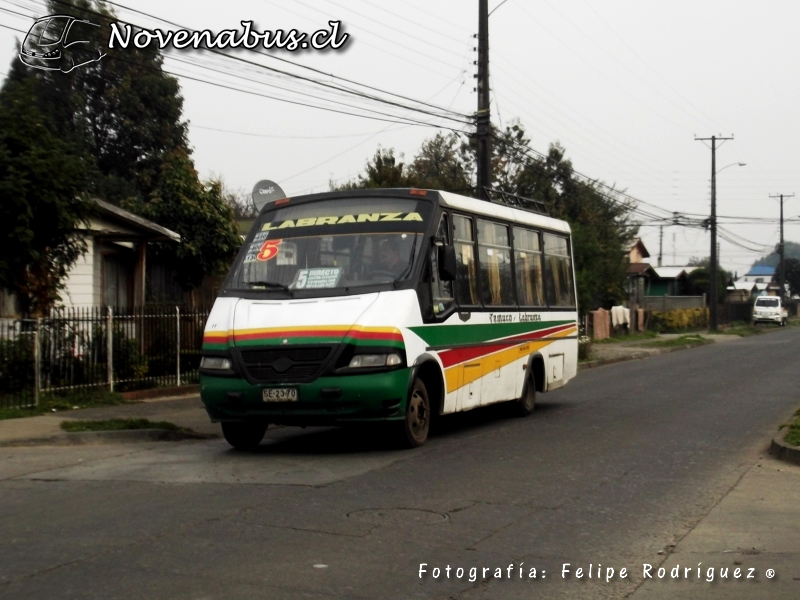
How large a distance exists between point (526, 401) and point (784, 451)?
15.3ft

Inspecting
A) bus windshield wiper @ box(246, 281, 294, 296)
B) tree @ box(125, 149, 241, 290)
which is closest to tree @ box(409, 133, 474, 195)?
tree @ box(125, 149, 241, 290)

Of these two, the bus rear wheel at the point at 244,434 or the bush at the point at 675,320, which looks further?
the bush at the point at 675,320

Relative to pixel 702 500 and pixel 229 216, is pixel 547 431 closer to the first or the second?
pixel 702 500

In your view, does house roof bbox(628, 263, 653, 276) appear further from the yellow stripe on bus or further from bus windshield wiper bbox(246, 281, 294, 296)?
bus windshield wiper bbox(246, 281, 294, 296)

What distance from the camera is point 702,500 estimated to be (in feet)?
28.7

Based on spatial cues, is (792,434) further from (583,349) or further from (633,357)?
(633,357)

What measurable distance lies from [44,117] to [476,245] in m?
7.24

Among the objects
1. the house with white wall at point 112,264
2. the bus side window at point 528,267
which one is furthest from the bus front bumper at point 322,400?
the house with white wall at point 112,264

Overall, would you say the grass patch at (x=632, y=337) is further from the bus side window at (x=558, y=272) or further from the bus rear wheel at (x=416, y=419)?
the bus rear wheel at (x=416, y=419)

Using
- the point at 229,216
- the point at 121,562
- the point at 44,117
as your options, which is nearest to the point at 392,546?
the point at 121,562

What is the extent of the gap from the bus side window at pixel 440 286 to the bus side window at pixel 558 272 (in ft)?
14.0

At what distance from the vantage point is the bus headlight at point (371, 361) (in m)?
10.5

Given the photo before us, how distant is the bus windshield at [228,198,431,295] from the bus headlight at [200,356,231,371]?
93 cm

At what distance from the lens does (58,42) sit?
21875mm
